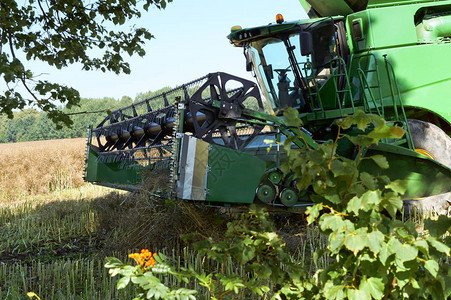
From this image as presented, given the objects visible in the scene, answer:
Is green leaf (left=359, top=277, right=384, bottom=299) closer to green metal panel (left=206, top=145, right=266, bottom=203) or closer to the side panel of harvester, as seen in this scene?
green metal panel (left=206, top=145, right=266, bottom=203)

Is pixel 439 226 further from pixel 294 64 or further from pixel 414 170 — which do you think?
pixel 294 64

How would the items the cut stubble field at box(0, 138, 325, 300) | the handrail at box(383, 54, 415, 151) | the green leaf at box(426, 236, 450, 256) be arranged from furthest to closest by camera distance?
the handrail at box(383, 54, 415, 151) < the cut stubble field at box(0, 138, 325, 300) < the green leaf at box(426, 236, 450, 256)

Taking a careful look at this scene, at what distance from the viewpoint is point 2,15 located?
334 cm

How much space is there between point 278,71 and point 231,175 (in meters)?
1.97

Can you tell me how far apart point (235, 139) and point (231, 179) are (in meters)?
0.59

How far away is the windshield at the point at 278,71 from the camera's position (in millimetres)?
5271

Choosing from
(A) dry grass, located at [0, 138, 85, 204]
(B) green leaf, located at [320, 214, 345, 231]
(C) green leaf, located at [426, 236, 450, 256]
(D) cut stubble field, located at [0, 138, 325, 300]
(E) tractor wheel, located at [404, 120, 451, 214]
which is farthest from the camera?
(A) dry grass, located at [0, 138, 85, 204]

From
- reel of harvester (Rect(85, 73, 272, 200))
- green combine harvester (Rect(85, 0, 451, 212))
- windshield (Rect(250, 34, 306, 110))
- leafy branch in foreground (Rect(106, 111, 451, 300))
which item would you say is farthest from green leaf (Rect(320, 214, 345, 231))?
windshield (Rect(250, 34, 306, 110))

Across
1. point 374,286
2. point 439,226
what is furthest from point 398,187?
point 374,286

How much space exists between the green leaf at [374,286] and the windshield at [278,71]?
4084 millimetres

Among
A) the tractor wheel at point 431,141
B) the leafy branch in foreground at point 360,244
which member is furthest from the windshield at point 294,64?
the leafy branch in foreground at point 360,244

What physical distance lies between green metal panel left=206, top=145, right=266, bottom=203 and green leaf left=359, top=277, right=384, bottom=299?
2.61 meters

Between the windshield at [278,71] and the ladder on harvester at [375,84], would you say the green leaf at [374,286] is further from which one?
the windshield at [278,71]

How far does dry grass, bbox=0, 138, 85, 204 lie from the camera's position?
1045cm
